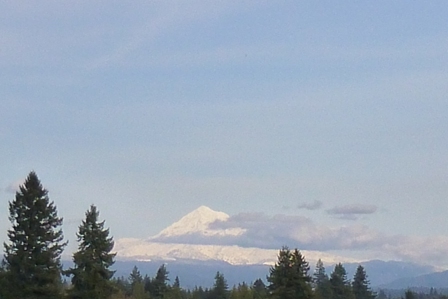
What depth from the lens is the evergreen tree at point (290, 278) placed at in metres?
59.4

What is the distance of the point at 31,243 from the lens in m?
48.8

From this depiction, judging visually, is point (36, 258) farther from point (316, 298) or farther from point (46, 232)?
point (316, 298)

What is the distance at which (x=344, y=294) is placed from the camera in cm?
9981

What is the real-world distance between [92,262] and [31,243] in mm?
4293

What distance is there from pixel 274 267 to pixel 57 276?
1663 centimetres

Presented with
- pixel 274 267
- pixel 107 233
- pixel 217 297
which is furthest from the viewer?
pixel 217 297

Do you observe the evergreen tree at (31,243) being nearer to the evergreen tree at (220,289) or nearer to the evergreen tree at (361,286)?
the evergreen tree at (361,286)

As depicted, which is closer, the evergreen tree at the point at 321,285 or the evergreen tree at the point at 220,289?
the evergreen tree at the point at 321,285

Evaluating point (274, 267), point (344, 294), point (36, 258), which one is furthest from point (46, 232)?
point (344, 294)

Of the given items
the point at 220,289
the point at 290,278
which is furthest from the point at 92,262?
the point at 220,289

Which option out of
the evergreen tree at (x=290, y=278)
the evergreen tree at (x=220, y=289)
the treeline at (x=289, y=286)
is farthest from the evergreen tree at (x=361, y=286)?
the evergreen tree at (x=290, y=278)

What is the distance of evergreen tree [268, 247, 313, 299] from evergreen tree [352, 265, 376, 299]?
50.3 metres

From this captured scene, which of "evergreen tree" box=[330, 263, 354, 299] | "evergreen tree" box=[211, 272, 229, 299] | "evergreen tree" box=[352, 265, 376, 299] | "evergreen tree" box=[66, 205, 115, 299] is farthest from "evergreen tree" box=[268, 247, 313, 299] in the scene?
"evergreen tree" box=[211, 272, 229, 299]

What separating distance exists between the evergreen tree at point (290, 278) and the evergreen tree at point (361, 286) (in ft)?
165
